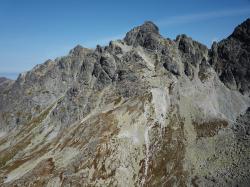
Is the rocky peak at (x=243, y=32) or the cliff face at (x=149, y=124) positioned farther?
the rocky peak at (x=243, y=32)

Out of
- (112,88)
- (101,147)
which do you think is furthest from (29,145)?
(101,147)

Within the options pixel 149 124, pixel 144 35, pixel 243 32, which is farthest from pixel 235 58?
pixel 149 124

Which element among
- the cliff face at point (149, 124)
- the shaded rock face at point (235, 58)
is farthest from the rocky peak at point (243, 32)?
the cliff face at point (149, 124)

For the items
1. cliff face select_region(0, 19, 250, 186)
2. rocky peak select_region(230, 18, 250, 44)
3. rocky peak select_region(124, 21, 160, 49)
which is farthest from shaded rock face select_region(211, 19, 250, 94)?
rocky peak select_region(124, 21, 160, 49)

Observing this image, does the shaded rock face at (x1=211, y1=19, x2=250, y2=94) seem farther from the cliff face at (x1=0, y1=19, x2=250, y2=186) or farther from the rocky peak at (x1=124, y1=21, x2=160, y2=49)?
the rocky peak at (x1=124, y1=21, x2=160, y2=49)

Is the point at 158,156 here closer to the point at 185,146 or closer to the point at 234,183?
the point at 185,146

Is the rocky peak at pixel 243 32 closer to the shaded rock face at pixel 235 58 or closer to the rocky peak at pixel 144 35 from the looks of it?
the shaded rock face at pixel 235 58

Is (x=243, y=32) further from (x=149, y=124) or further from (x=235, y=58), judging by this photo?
(x=149, y=124)

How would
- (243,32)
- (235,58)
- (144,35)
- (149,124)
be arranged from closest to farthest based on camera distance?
1. (149,124)
2. (235,58)
3. (243,32)
4. (144,35)

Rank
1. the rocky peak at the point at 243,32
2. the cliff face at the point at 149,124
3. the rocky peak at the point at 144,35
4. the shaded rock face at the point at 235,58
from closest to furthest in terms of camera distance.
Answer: the cliff face at the point at 149,124, the shaded rock face at the point at 235,58, the rocky peak at the point at 243,32, the rocky peak at the point at 144,35
